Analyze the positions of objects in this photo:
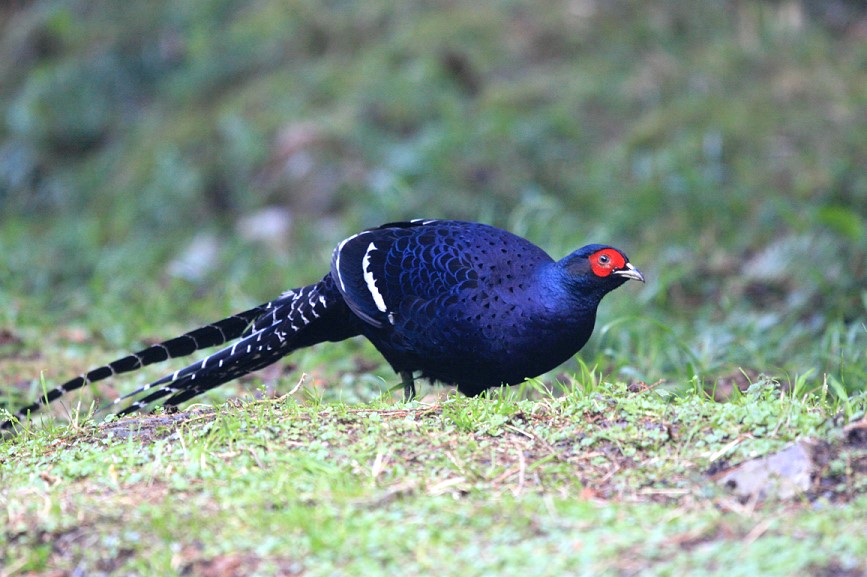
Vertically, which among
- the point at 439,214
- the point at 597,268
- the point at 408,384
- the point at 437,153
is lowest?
the point at 408,384

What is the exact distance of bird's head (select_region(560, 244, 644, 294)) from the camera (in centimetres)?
427

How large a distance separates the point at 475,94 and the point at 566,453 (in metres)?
6.48

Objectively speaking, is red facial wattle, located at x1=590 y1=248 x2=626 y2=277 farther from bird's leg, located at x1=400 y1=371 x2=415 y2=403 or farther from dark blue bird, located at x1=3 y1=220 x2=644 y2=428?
bird's leg, located at x1=400 y1=371 x2=415 y2=403

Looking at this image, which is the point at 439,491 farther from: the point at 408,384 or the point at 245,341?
the point at 245,341

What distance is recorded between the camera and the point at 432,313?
4.40 meters

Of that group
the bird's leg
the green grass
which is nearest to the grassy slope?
the green grass

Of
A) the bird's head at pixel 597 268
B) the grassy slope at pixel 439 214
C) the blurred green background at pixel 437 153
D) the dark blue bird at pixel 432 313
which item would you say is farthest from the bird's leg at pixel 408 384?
the blurred green background at pixel 437 153

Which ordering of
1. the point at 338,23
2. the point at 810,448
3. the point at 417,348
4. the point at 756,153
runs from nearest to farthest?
the point at 810,448 → the point at 417,348 → the point at 756,153 → the point at 338,23

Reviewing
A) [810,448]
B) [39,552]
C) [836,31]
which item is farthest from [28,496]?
[836,31]

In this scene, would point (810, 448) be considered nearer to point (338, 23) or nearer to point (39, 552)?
point (39, 552)

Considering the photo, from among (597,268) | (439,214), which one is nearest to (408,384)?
(597,268)

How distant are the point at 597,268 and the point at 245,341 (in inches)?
61.9

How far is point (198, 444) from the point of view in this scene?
351 cm

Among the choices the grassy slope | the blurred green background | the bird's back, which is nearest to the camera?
the grassy slope
